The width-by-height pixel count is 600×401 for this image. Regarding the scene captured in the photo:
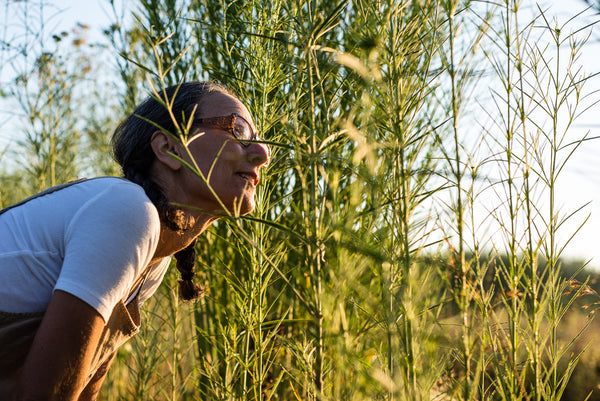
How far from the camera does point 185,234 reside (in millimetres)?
1452

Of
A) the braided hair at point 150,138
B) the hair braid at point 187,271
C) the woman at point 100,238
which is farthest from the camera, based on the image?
the hair braid at point 187,271

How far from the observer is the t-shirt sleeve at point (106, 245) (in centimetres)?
99

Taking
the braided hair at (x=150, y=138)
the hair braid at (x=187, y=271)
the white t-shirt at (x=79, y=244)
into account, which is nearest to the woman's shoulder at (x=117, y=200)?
the white t-shirt at (x=79, y=244)

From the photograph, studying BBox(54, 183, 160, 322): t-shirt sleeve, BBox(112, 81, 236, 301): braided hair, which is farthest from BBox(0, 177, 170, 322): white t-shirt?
BBox(112, 81, 236, 301): braided hair

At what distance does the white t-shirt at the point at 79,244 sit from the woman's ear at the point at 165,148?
0.24m

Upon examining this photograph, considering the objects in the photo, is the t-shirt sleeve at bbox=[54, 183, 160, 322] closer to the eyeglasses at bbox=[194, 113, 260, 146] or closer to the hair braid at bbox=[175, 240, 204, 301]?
the eyeglasses at bbox=[194, 113, 260, 146]

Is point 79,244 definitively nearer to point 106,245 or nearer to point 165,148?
point 106,245

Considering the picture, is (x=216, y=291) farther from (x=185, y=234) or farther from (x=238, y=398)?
(x=185, y=234)

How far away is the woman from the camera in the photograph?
0.97 metres

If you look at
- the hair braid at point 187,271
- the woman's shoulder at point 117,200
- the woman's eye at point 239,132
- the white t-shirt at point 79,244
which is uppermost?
the woman's eye at point 239,132

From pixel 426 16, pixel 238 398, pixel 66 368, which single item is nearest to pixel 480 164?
pixel 426 16

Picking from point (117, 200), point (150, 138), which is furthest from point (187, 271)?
point (117, 200)

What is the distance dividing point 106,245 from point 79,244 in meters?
0.05

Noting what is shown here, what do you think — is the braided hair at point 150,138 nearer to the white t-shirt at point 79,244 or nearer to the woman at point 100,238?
the woman at point 100,238
